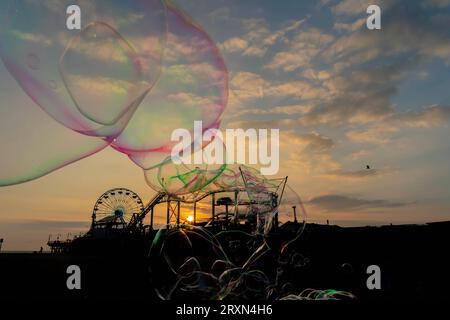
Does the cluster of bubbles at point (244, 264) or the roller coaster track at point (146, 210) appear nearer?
the cluster of bubbles at point (244, 264)

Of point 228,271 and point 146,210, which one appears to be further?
point 146,210

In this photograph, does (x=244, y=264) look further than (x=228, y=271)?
Yes

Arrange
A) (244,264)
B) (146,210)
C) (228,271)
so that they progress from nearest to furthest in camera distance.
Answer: (228,271) < (244,264) < (146,210)

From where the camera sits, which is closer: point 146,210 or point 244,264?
point 244,264

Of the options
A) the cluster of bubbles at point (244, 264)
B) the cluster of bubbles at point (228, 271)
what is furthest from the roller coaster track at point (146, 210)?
the cluster of bubbles at point (244, 264)

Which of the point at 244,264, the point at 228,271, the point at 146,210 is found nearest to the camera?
the point at 228,271

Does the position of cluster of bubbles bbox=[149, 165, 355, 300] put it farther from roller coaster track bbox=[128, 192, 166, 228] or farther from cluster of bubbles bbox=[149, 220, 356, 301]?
roller coaster track bbox=[128, 192, 166, 228]

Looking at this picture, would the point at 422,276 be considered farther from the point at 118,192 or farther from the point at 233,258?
the point at 118,192

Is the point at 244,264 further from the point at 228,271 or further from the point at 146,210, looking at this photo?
the point at 146,210

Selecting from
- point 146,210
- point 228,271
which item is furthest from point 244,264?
point 146,210

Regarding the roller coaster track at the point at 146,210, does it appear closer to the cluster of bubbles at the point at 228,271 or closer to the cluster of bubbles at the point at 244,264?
the cluster of bubbles at the point at 228,271
